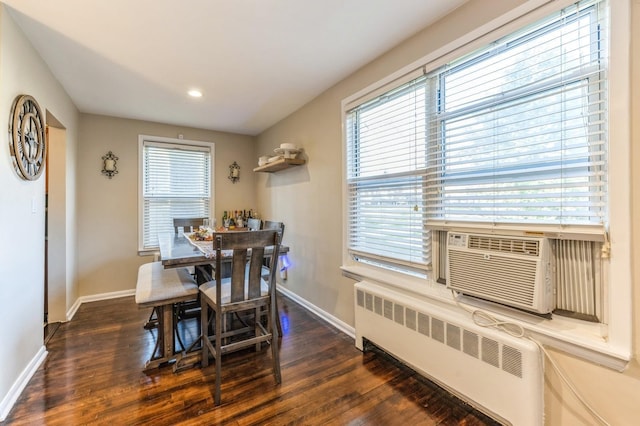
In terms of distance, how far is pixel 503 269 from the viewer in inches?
58.1

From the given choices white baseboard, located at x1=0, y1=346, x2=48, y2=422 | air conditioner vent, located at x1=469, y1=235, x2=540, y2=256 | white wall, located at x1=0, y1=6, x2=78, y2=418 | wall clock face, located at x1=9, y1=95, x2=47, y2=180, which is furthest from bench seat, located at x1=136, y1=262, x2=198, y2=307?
air conditioner vent, located at x1=469, y1=235, x2=540, y2=256

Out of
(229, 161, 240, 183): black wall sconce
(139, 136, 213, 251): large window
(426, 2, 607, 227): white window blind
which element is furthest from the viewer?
(229, 161, 240, 183): black wall sconce

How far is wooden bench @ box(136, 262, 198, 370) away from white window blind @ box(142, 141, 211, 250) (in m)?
2.03

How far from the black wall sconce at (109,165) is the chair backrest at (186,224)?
3.49ft

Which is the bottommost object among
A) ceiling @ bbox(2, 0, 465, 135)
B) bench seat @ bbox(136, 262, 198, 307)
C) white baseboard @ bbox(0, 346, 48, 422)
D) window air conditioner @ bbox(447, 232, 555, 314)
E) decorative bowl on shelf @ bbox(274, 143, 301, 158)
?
white baseboard @ bbox(0, 346, 48, 422)

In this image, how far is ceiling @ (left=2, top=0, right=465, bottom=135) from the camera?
1771 millimetres

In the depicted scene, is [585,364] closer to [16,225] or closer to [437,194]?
[437,194]

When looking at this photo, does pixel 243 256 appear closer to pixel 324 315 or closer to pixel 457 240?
pixel 457 240

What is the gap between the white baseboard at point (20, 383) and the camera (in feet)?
5.48

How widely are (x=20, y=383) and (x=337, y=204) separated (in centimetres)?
267

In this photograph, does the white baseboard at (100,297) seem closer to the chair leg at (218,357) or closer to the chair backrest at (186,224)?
the chair backrest at (186,224)

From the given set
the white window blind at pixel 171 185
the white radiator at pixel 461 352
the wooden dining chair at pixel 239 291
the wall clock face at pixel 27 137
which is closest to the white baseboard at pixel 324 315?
the white radiator at pixel 461 352

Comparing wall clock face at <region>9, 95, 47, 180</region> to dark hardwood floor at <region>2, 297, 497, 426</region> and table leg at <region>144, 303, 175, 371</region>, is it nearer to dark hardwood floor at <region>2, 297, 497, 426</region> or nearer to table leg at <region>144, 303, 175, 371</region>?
table leg at <region>144, 303, 175, 371</region>

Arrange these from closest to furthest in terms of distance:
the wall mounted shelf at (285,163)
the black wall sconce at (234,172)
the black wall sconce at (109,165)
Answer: the wall mounted shelf at (285,163), the black wall sconce at (109,165), the black wall sconce at (234,172)
